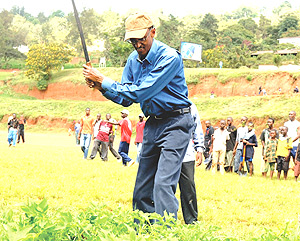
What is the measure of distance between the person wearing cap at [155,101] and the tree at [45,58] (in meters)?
63.9

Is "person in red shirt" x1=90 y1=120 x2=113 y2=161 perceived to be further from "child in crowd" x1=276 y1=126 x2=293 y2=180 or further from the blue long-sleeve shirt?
the blue long-sleeve shirt

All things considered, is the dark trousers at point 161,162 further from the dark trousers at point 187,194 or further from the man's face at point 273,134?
the man's face at point 273,134

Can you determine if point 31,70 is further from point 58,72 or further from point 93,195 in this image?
point 93,195

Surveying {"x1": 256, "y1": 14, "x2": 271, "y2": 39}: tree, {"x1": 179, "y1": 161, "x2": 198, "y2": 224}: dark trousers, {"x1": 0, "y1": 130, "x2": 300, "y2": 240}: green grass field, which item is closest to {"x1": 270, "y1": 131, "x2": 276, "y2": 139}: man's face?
{"x1": 0, "y1": 130, "x2": 300, "y2": 240}: green grass field

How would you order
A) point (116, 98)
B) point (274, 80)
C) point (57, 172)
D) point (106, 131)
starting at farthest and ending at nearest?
1. point (274, 80)
2. point (106, 131)
3. point (57, 172)
4. point (116, 98)

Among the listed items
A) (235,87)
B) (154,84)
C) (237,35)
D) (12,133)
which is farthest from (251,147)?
(237,35)

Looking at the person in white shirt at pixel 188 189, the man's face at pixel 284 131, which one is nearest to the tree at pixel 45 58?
the man's face at pixel 284 131

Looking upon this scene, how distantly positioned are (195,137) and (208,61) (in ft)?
212

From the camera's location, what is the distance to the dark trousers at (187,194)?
6.45 m

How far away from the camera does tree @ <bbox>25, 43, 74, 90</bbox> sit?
6731 cm

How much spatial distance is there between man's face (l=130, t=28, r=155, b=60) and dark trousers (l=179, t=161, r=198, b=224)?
2102 mm

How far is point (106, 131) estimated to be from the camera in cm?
1745

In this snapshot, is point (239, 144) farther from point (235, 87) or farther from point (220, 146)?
point (235, 87)

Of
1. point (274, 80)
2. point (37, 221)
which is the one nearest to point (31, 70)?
point (274, 80)
